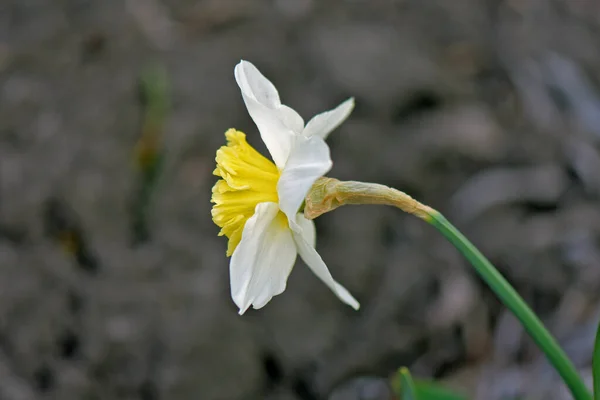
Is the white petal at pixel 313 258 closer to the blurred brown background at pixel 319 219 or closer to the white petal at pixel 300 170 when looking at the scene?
the white petal at pixel 300 170

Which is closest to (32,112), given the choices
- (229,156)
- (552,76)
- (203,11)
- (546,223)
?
(203,11)

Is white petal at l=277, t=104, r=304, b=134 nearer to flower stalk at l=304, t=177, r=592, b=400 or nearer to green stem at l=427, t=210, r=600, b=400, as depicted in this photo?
flower stalk at l=304, t=177, r=592, b=400

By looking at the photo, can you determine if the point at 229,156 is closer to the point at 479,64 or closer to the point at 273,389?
the point at 273,389

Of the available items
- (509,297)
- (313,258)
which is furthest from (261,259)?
(509,297)

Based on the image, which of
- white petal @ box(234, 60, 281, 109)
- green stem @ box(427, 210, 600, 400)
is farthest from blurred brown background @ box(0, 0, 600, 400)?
white petal @ box(234, 60, 281, 109)

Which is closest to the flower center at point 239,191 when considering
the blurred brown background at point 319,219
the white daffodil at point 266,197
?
the white daffodil at point 266,197

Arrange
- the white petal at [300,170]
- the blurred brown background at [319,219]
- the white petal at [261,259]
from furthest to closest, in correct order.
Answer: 1. the blurred brown background at [319,219]
2. the white petal at [261,259]
3. the white petal at [300,170]
